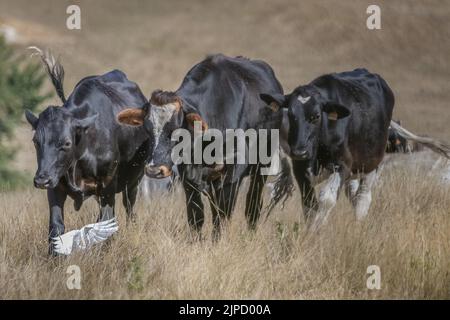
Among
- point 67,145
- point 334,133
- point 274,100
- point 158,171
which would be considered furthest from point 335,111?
point 67,145

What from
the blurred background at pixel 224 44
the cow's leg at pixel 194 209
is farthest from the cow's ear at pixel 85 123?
the blurred background at pixel 224 44

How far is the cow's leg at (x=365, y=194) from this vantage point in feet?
25.8

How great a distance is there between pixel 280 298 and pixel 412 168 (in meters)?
4.72

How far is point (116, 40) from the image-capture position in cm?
3625

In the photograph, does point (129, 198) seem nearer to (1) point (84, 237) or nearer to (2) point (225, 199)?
(2) point (225, 199)

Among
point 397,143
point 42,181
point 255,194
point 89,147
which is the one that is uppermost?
point 89,147

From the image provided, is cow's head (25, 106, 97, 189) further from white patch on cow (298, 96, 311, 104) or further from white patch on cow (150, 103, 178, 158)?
white patch on cow (298, 96, 311, 104)

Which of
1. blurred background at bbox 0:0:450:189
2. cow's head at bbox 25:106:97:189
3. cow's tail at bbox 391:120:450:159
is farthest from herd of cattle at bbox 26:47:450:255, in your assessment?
blurred background at bbox 0:0:450:189

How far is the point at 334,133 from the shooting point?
24.1 ft

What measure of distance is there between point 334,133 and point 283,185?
54.3 inches

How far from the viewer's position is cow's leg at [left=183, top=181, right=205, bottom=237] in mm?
7117

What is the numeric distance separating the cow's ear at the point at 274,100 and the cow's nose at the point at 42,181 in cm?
219

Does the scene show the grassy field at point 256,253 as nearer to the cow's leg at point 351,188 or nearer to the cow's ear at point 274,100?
the cow's leg at point 351,188
